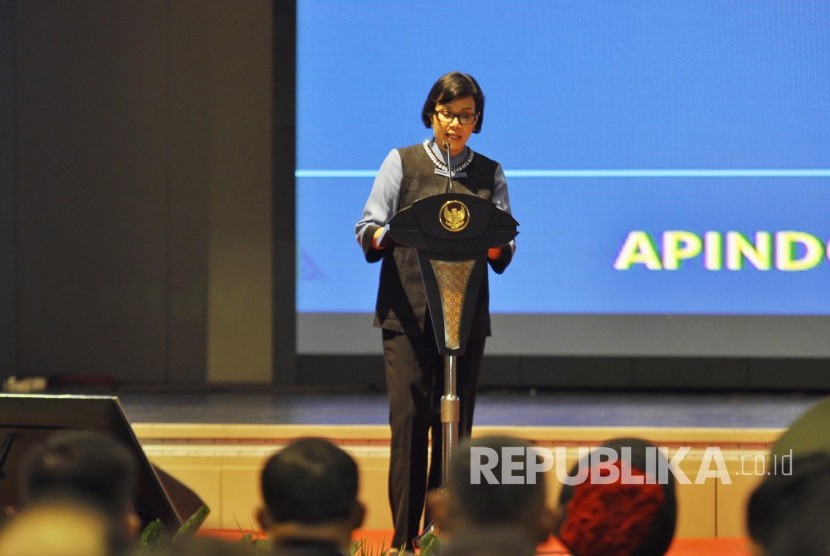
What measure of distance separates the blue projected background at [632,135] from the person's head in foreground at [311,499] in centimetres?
384

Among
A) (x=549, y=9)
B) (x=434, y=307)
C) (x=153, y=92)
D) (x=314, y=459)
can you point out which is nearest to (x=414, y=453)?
(x=434, y=307)

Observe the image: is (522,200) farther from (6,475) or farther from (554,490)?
(6,475)

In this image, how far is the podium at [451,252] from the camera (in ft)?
9.04

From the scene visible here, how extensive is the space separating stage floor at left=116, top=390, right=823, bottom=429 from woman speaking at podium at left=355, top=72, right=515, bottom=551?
1.36 metres

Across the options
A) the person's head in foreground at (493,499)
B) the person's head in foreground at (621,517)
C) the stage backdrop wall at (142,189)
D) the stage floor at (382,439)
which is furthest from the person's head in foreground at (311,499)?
the stage backdrop wall at (142,189)

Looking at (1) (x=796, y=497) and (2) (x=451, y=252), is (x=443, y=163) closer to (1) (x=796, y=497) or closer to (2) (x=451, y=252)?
(2) (x=451, y=252)

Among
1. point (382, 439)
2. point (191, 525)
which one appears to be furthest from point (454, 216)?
point (382, 439)

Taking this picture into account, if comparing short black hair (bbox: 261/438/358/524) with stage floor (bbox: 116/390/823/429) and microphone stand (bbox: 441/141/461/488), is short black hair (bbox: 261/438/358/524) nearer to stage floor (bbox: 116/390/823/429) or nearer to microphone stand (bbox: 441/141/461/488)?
microphone stand (bbox: 441/141/461/488)

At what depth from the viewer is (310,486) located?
1672 millimetres

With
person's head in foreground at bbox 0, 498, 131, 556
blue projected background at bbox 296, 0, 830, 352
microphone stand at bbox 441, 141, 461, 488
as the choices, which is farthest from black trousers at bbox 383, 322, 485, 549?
blue projected background at bbox 296, 0, 830, 352

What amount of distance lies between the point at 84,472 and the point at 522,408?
11.9ft

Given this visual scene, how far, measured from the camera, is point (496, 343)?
5.68 meters

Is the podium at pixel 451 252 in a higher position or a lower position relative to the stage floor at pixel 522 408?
higher

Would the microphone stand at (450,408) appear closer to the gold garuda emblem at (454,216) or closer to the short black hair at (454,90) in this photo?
the gold garuda emblem at (454,216)
